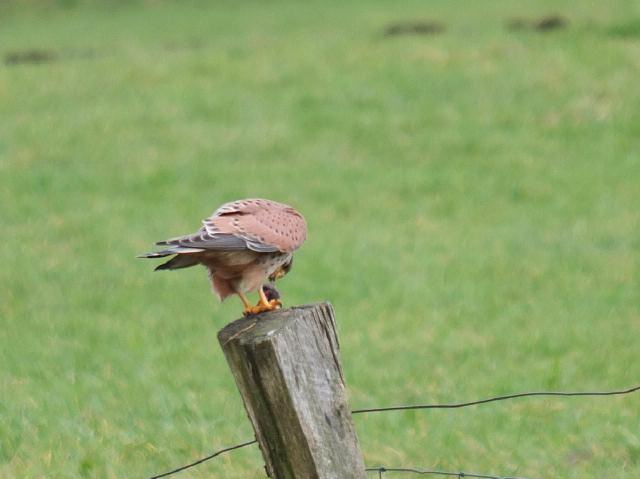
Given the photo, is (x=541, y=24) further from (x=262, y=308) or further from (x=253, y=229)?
(x=262, y=308)

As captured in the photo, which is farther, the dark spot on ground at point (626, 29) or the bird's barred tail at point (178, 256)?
the dark spot on ground at point (626, 29)

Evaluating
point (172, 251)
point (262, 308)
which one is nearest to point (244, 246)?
point (262, 308)

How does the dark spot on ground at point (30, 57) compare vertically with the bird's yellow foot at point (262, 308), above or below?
above

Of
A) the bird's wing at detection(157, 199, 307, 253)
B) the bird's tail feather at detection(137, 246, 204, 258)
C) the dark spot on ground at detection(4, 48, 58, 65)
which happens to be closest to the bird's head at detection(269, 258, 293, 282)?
the bird's wing at detection(157, 199, 307, 253)

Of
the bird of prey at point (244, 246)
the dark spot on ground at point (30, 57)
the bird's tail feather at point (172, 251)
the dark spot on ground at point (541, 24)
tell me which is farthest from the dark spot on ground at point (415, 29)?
the bird's tail feather at point (172, 251)

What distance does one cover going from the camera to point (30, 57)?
20.0 meters

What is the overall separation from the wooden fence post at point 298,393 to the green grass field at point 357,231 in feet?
7.66

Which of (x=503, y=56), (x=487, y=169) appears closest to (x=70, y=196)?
(x=487, y=169)

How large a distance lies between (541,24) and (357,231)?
8727 mm

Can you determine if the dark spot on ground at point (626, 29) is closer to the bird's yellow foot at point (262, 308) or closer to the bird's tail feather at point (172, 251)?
the bird's yellow foot at point (262, 308)

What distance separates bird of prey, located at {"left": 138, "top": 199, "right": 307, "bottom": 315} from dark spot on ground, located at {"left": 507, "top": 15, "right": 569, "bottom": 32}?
14753 millimetres

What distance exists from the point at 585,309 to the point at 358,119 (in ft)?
20.4

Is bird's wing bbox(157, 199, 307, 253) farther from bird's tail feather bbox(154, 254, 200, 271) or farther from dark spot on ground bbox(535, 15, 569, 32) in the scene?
dark spot on ground bbox(535, 15, 569, 32)

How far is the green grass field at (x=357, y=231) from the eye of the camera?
23.0 feet
